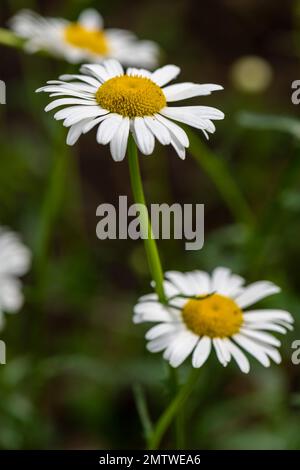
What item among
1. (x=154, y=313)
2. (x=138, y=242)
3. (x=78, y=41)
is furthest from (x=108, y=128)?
(x=138, y=242)

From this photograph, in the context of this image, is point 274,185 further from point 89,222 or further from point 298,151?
point 298,151

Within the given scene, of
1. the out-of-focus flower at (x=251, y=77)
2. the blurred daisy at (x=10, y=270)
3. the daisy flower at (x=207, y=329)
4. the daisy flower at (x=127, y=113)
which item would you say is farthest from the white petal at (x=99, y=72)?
the out-of-focus flower at (x=251, y=77)

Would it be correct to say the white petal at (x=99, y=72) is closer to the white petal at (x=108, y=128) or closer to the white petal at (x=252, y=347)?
the white petal at (x=108, y=128)

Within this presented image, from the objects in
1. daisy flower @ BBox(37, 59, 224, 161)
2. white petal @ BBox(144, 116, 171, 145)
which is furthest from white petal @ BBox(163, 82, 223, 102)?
white petal @ BBox(144, 116, 171, 145)

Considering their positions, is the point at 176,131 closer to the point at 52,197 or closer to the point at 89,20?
the point at 52,197

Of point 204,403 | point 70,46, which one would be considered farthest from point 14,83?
point 204,403

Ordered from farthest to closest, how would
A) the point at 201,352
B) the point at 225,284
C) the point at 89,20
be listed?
the point at 89,20, the point at 225,284, the point at 201,352
